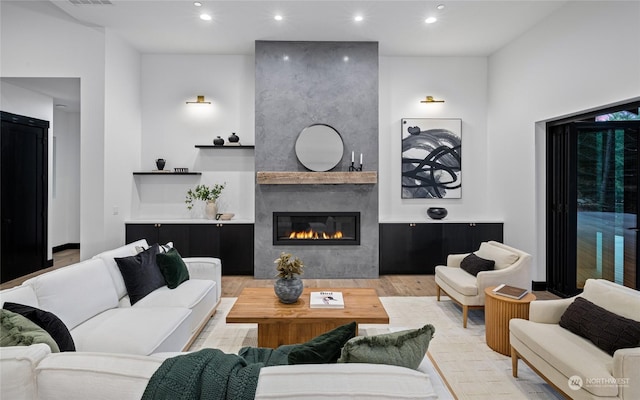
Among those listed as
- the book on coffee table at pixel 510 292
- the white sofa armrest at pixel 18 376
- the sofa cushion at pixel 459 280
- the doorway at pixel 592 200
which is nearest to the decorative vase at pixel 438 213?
the doorway at pixel 592 200

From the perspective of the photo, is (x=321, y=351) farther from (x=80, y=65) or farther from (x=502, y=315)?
(x=80, y=65)

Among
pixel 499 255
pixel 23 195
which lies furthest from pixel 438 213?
pixel 23 195

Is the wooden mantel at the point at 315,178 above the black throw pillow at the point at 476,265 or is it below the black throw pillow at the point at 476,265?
above

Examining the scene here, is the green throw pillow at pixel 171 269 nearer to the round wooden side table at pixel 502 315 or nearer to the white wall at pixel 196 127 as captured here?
the white wall at pixel 196 127

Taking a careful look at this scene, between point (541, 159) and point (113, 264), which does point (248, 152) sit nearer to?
point (113, 264)

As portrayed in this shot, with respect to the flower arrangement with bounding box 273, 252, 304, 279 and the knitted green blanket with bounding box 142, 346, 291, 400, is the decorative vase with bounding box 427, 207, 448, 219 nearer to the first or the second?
the flower arrangement with bounding box 273, 252, 304, 279

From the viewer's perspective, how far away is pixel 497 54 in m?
5.49

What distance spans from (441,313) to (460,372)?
1.24 metres

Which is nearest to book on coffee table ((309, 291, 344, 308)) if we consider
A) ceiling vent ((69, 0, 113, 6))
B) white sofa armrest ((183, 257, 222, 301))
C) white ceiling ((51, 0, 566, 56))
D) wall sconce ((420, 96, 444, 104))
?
white sofa armrest ((183, 257, 222, 301))

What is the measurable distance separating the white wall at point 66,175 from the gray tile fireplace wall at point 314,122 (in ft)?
15.0

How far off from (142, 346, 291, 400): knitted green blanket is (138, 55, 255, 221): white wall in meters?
4.43

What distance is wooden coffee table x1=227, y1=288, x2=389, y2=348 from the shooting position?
2.70 meters

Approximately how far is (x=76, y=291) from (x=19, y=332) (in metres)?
1.02

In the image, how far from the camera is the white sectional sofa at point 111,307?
7.20 feet
